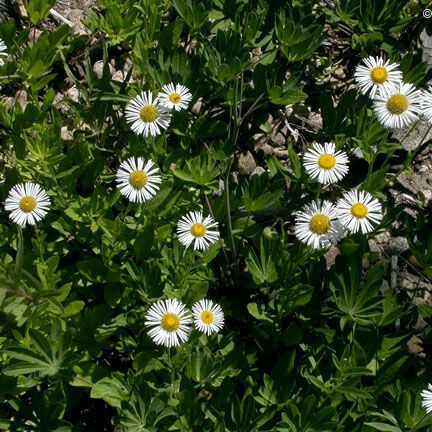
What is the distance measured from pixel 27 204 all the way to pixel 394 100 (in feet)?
6.57

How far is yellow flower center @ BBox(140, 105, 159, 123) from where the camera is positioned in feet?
12.7

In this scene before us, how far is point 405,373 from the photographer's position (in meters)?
3.77

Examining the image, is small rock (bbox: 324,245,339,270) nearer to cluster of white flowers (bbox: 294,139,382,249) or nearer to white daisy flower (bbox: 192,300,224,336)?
cluster of white flowers (bbox: 294,139,382,249)

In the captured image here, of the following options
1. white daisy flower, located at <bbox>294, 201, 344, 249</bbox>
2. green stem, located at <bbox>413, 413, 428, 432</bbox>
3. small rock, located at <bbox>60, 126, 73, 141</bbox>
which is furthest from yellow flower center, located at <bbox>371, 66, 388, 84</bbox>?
small rock, located at <bbox>60, 126, 73, 141</bbox>

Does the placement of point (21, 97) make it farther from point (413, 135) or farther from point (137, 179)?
point (413, 135)

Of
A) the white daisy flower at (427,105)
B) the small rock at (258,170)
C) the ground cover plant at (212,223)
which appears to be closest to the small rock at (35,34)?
the ground cover plant at (212,223)

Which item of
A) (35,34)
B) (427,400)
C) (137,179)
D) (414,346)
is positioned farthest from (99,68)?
(427,400)

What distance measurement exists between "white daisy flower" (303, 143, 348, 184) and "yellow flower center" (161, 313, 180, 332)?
1038 millimetres

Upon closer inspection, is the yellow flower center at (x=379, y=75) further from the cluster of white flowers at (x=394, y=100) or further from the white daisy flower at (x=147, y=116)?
the white daisy flower at (x=147, y=116)

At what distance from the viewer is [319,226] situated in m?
3.67

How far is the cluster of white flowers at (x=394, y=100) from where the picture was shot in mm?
3682

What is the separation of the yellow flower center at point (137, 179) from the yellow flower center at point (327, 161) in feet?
3.08

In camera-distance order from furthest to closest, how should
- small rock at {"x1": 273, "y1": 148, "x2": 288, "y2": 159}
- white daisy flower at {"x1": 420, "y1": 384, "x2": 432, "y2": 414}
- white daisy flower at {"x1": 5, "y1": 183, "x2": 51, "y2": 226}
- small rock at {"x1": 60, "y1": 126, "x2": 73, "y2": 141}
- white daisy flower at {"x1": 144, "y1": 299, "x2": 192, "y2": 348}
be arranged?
1. small rock at {"x1": 273, "y1": 148, "x2": 288, "y2": 159}
2. small rock at {"x1": 60, "y1": 126, "x2": 73, "y2": 141}
3. white daisy flower at {"x1": 5, "y1": 183, "x2": 51, "y2": 226}
4. white daisy flower at {"x1": 144, "y1": 299, "x2": 192, "y2": 348}
5. white daisy flower at {"x1": 420, "y1": 384, "x2": 432, "y2": 414}

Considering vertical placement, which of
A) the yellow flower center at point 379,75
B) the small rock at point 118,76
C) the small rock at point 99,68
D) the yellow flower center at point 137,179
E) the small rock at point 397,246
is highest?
the small rock at point 99,68
